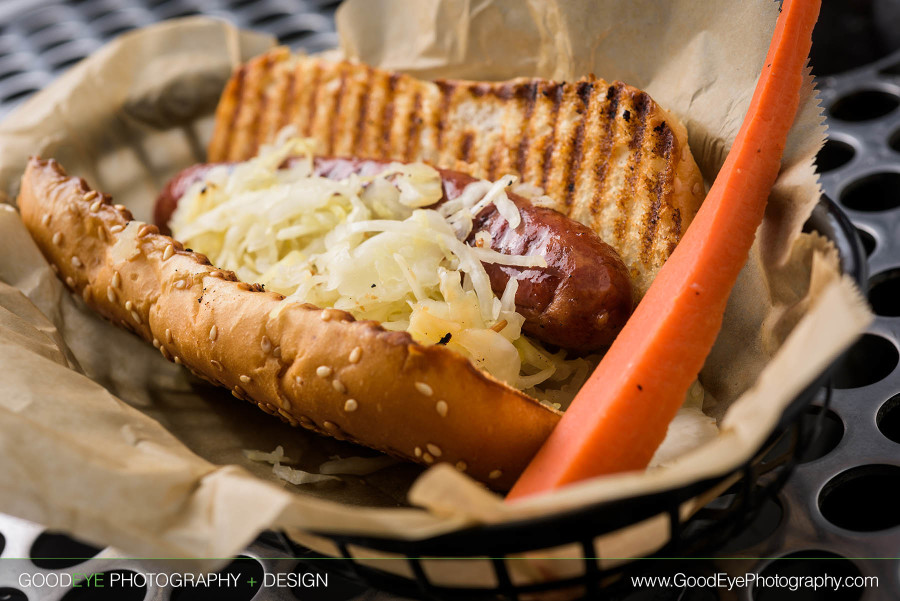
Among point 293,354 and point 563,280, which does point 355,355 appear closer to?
point 293,354

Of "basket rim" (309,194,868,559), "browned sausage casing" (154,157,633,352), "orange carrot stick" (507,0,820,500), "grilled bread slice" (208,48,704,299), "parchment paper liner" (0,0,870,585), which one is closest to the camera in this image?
"basket rim" (309,194,868,559)

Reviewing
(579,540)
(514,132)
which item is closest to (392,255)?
(514,132)

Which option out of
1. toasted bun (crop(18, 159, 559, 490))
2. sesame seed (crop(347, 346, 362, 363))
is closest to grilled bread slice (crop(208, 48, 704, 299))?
toasted bun (crop(18, 159, 559, 490))

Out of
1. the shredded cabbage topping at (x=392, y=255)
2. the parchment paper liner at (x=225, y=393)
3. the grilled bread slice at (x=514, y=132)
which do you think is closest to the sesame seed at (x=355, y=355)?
the shredded cabbage topping at (x=392, y=255)

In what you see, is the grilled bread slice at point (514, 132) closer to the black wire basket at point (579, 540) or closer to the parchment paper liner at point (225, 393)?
the parchment paper liner at point (225, 393)

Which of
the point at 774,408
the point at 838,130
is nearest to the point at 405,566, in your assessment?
the point at 774,408

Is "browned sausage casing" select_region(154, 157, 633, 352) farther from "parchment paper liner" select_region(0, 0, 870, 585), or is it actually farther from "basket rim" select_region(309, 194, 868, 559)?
"basket rim" select_region(309, 194, 868, 559)
